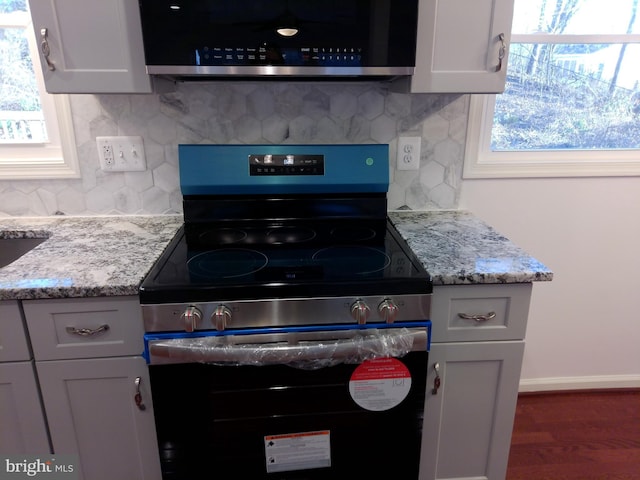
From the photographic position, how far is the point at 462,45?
1316 millimetres

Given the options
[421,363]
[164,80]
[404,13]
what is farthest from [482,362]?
[164,80]

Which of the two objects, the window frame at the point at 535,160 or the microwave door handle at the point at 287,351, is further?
the window frame at the point at 535,160

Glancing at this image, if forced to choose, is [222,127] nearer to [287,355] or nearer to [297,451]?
[287,355]

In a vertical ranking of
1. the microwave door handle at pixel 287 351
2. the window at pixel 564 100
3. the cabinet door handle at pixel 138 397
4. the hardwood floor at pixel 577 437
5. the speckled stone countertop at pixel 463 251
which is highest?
the window at pixel 564 100

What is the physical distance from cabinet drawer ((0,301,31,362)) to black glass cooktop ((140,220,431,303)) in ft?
1.11

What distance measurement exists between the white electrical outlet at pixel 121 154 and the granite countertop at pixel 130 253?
187mm

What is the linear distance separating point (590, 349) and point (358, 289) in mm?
1490

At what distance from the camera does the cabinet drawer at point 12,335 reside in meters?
1.14

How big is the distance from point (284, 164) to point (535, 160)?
990 mm

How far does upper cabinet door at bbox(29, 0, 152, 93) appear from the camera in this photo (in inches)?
48.0

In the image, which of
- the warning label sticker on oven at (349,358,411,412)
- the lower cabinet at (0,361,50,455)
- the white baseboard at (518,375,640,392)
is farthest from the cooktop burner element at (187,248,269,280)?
the white baseboard at (518,375,640,392)

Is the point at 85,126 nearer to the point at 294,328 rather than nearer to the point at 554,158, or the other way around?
the point at 294,328

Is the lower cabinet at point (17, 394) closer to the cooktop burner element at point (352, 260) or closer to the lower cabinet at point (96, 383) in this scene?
the lower cabinet at point (96, 383)

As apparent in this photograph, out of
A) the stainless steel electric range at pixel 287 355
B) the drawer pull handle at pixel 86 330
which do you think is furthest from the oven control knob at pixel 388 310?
the drawer pull handle at pixel 86 330
